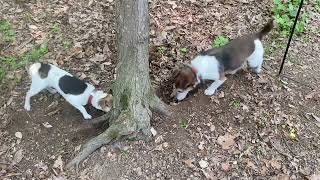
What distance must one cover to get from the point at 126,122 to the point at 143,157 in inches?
17.6

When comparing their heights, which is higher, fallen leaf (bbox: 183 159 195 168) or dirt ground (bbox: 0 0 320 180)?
dirt ground (bbox: 0 0 320 180)

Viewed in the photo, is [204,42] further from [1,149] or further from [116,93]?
[1,149]

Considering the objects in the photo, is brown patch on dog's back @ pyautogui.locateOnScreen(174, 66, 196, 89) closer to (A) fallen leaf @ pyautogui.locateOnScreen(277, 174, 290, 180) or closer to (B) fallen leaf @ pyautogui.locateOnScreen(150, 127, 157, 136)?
(B) fallen leaf @ pyautogui.locateOnScreen(150, 127, 157, 136)

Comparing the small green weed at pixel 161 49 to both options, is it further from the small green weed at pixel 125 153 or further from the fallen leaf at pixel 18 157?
the fallen leaf at pixel 18 157

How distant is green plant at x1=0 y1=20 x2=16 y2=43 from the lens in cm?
635

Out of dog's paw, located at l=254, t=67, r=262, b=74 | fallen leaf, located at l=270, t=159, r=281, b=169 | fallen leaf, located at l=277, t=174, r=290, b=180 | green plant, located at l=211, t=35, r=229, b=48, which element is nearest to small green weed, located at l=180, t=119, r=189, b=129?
fallen leaf, located at l=270, t=159, r=281, b=169

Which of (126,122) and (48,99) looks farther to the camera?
(48,99)

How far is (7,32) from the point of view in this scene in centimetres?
646

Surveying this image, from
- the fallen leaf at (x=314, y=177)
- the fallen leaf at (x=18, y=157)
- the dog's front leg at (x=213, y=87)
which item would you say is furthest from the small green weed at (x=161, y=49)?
the fallen leaf at (x=314, y=177)

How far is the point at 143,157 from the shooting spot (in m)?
4.68

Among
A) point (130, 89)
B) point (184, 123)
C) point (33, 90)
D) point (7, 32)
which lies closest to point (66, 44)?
point (7, 32)

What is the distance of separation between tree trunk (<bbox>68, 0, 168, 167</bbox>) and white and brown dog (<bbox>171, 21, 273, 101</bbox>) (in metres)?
0.45

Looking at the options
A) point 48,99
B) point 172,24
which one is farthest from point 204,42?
point 48,99

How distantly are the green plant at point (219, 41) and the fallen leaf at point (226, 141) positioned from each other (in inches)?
68.5
